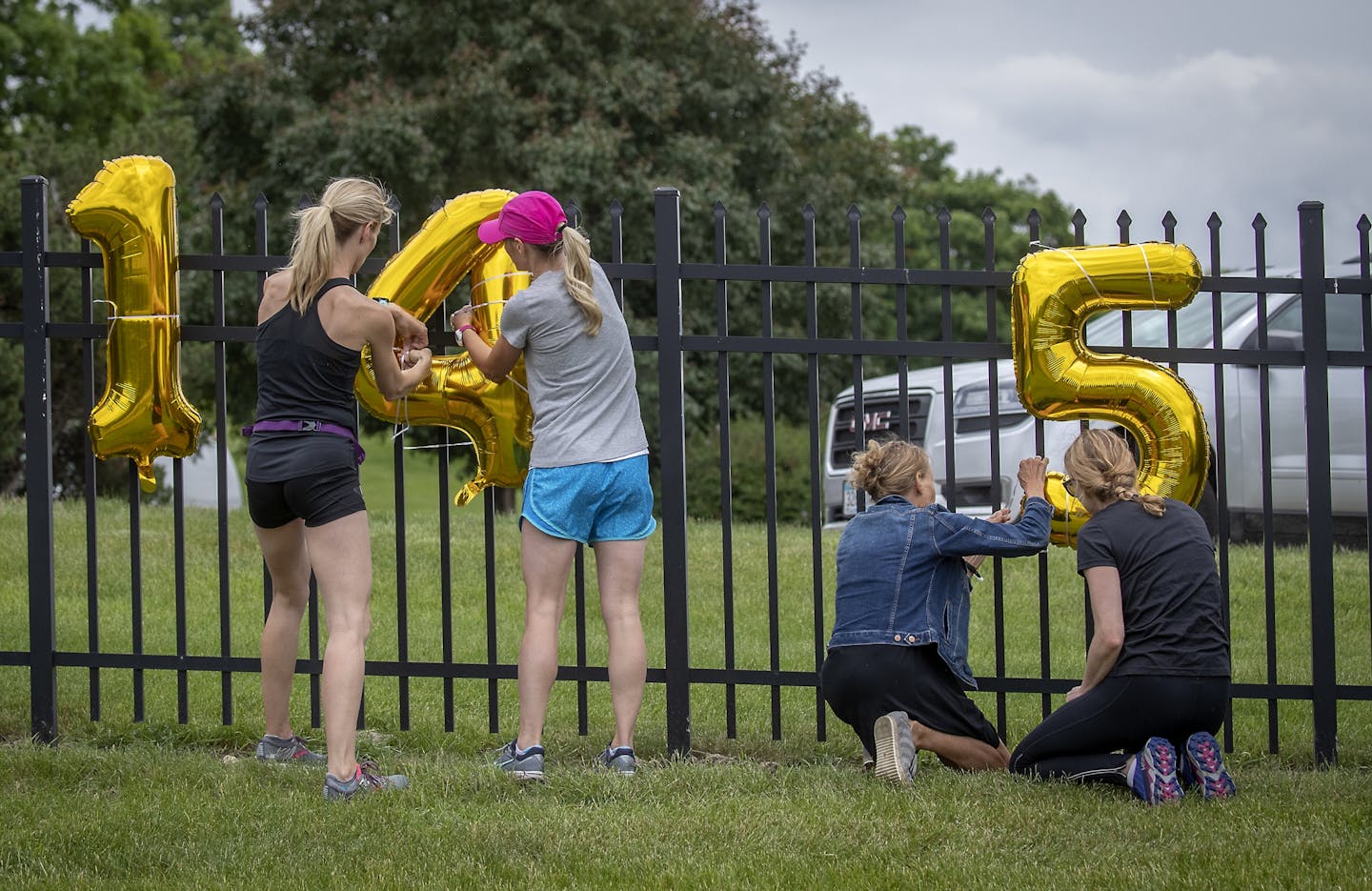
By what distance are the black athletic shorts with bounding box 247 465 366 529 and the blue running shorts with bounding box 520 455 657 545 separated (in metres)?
0.55

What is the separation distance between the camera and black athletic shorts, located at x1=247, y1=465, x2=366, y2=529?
4211mm

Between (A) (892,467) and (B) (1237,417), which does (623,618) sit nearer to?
(A) (892,467)

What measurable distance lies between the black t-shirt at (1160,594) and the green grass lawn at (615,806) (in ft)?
1.43

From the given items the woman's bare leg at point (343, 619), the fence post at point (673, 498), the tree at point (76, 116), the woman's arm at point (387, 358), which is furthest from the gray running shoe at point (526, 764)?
the tree at point (76, 116)

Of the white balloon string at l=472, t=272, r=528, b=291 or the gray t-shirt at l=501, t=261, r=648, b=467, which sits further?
the white balloon string at l=472, t=272, r=528, b=291

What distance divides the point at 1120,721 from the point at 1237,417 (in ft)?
12.9

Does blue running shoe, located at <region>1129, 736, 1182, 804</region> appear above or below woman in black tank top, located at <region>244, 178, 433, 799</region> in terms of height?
below

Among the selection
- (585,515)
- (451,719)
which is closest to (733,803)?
(585,515)

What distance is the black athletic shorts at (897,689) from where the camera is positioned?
4.55 metres

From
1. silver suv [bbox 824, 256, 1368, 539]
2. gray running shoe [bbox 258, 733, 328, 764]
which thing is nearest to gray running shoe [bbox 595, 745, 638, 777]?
gray running shoe [bbox 258, 733, 328, 764]

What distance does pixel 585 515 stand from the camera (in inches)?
176

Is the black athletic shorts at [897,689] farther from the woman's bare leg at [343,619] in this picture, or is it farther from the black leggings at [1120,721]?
the woman's bare leg at [343,619]

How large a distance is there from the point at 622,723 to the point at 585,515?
70 centimetres

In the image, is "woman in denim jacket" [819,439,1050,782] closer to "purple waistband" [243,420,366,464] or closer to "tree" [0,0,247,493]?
"purple waistband" [243,420,366,464]
